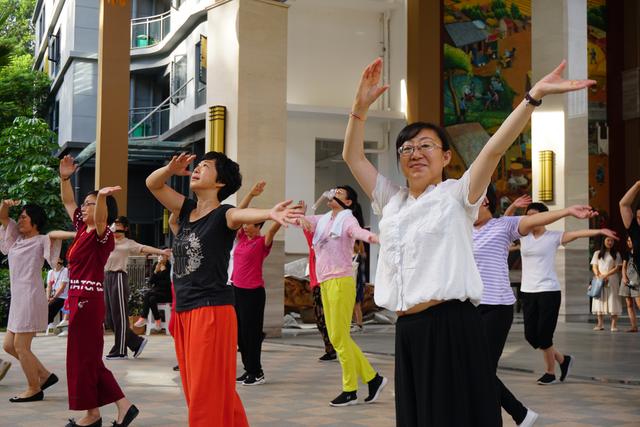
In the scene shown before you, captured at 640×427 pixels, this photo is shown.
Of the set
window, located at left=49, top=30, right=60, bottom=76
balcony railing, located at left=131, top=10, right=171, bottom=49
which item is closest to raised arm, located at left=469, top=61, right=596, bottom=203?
balcony railing, located at left=131, top=10, right=171, bottom=49

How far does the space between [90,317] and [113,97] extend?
32.3 ft

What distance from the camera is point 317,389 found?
8.04 m

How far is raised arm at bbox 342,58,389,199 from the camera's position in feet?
12.0

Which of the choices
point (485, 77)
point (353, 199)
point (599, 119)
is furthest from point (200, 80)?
point (353, 199)

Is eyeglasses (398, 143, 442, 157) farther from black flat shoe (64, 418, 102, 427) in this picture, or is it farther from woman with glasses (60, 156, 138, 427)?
black flat shoe (64, 418, 102, 427)

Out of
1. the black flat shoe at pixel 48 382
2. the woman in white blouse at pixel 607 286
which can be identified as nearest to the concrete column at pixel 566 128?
the woman in white blouse at pixel 607 286

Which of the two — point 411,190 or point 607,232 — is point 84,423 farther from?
point 607,232

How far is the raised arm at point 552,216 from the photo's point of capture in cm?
484

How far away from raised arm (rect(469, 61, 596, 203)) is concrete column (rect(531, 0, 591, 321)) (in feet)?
44.9

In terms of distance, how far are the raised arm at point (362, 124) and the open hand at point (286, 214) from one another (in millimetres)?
317

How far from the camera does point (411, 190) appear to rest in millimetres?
3484

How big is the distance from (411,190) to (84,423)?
11.5 feet

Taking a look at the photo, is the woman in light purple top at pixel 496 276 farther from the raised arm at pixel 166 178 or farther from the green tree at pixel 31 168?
the green tree at pixel 31 168

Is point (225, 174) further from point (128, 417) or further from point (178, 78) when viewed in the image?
point (178, 78)
